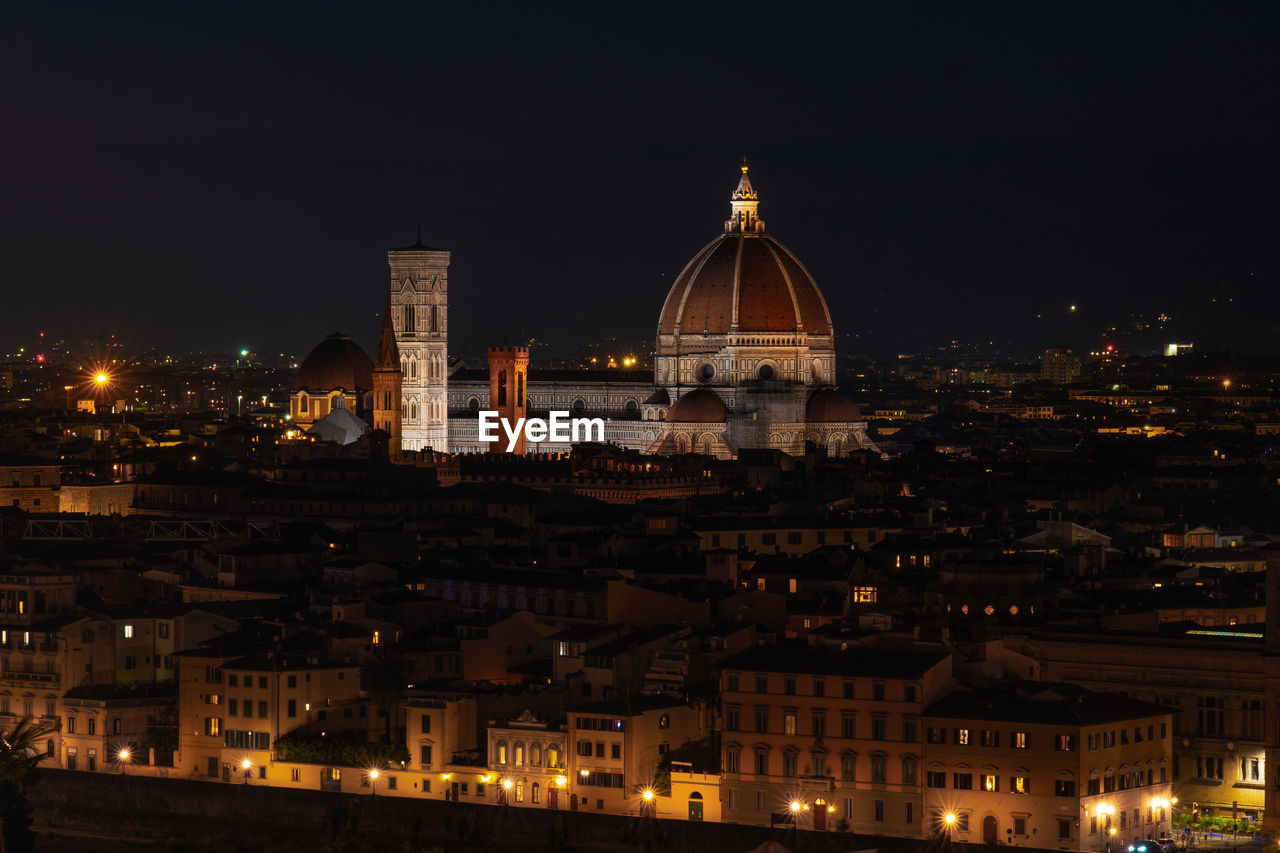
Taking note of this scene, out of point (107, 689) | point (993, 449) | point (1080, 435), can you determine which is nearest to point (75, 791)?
point (107, 689)

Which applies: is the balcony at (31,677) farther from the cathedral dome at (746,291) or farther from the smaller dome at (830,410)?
the cathedral dome at (746,291)

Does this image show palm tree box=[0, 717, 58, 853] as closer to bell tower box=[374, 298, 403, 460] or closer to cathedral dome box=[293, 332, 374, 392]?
bell tower box=[374, 298, 403, 460]

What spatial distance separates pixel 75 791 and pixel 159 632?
5212 mm

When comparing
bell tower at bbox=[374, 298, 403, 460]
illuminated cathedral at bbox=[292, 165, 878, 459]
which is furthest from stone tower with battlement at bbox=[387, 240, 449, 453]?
bell tower at bbox=[374, 298, 403, 460]

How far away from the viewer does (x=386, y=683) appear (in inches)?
2363

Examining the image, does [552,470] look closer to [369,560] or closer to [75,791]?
[369,560]

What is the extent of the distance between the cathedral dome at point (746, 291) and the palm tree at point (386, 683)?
96482 millimetres

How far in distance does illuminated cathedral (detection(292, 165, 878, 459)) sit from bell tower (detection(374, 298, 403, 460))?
988 centimetres

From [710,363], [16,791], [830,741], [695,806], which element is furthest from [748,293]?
[830,741]

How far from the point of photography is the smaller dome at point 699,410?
14725 cm

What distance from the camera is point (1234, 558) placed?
80.8 m

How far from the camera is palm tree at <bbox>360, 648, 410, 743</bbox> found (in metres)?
59.8

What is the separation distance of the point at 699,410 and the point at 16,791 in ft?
297

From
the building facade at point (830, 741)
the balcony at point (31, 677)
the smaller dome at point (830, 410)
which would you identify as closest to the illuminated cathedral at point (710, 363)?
the smaller dome at point (830, 410)
